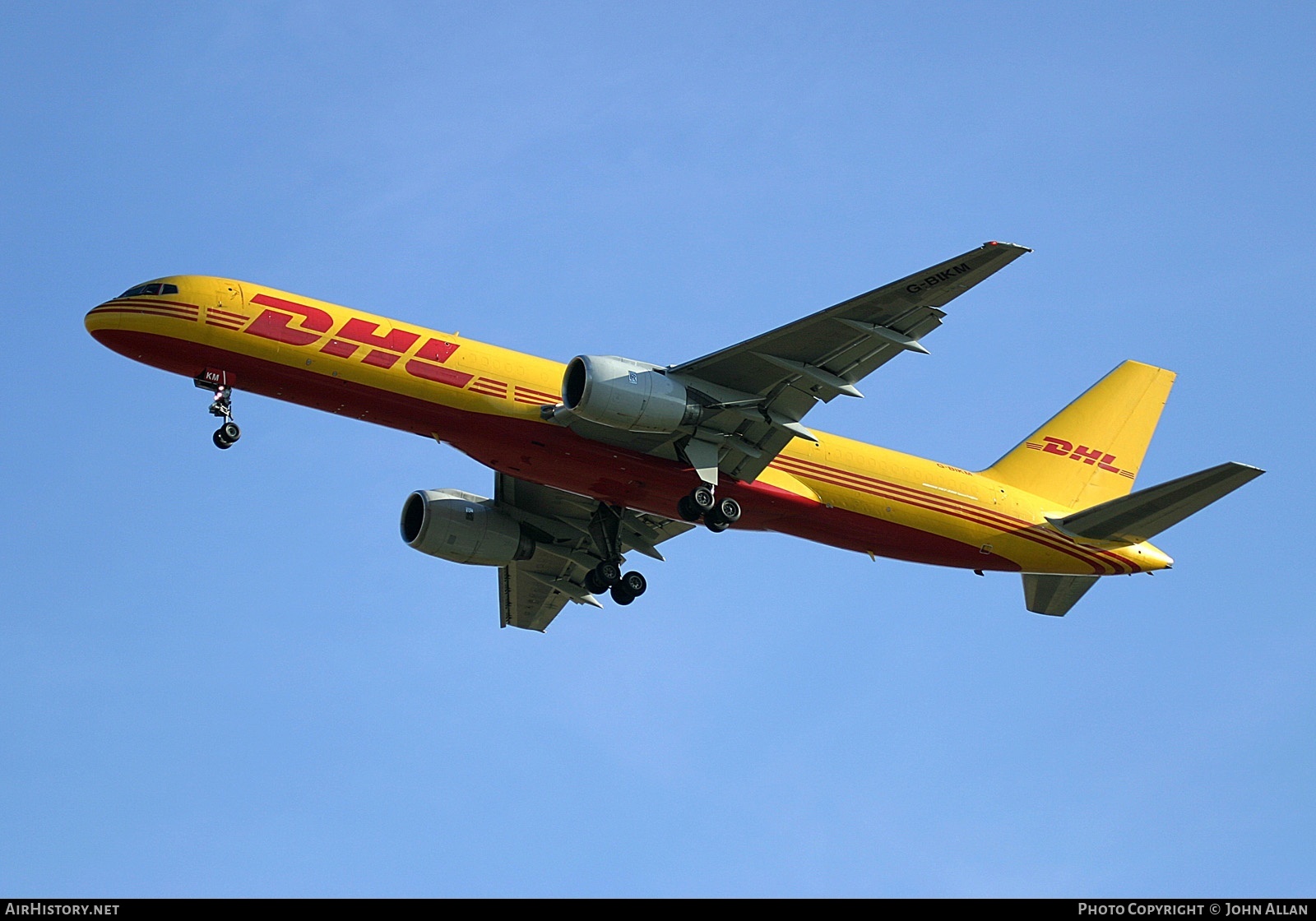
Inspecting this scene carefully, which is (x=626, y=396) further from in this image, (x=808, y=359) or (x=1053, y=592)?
(x=1053, y=592)

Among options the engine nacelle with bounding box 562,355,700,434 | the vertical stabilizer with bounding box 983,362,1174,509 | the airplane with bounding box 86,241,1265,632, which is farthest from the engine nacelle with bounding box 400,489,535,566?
the vertical stabilizer with bounding box 983,362,1174,509

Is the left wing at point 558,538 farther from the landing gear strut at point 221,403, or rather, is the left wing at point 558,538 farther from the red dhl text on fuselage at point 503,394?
the landing gear strut at point 221,403

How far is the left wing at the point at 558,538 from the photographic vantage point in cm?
4153

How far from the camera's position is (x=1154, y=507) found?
36781 millimetres

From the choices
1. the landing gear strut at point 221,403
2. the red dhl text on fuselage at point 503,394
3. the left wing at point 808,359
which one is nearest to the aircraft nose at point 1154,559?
the red dhl text on fuselage at point 503,394

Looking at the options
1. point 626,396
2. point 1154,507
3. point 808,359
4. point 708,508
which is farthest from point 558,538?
point 1154,507

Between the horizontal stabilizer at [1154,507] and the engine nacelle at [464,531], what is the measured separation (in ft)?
50.9

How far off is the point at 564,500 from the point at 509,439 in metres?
7.26

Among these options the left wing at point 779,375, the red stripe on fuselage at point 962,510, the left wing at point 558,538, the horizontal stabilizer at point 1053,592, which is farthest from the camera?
the left wing at point 558,538

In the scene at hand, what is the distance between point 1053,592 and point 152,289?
25.6 meters

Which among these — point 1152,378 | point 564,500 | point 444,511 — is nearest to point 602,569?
point 564,500

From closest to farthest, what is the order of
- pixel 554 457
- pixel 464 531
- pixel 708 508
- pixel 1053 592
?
pixel 554 457, pixel 708 508, pixel 1053 592, pixel 464 531

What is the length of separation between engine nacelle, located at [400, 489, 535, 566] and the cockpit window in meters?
11.0
